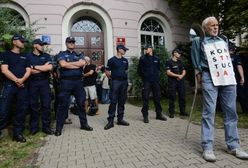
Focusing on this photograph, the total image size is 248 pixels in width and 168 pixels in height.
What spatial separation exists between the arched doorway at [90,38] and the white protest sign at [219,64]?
11477 mm

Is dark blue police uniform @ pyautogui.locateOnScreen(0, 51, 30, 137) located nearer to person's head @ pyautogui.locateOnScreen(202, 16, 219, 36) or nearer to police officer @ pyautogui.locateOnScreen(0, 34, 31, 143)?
police officer @ pyautogui.locateOnScreen(0, 34, 31, 143)

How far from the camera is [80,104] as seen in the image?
289 inches

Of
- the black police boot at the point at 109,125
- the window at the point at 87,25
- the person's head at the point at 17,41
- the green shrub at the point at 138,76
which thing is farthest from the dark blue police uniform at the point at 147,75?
the window at the point at 87,25

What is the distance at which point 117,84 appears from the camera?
7848mm

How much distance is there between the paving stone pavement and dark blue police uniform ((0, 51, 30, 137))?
29.5 inches

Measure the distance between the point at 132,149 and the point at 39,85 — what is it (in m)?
2.74

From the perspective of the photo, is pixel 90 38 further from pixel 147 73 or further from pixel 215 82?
pixel 215 82

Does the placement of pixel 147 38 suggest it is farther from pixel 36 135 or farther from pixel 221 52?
pixel 221 52

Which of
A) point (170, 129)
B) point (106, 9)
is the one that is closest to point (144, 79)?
point (170, 129)

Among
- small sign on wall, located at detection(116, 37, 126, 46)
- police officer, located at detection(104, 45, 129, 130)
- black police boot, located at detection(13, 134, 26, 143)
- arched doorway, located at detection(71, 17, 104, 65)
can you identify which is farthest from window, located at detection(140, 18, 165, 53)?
black police boot, located at detection(13, 134, 26, 143)

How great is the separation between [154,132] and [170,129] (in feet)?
1.70

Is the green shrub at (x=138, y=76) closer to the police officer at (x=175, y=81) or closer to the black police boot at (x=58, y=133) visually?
the police officer at (x=175, y=81)

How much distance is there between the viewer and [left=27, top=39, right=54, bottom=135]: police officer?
6.93 meters

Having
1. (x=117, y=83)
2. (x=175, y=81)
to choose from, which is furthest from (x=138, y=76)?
(x=117, y=83)
